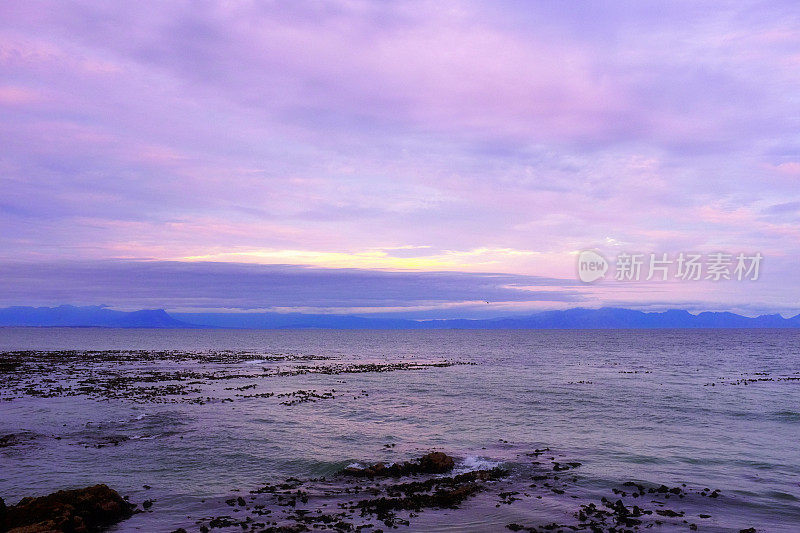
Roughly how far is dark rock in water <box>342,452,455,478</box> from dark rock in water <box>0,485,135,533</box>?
29.3 feet

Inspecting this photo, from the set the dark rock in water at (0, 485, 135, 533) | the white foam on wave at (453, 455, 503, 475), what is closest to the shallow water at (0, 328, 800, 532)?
the white foam on wave at (453, 455, 503, 475)

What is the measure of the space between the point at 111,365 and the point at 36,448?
56196 mm

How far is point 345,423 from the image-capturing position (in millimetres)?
32656

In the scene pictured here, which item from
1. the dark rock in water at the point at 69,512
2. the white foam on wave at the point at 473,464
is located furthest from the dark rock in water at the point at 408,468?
the dark rock in water at the point at 69,512

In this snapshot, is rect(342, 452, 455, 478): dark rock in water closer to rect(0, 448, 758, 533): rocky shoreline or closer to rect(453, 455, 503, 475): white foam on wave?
rect(0, 448, 758, 533): rocky shoreline

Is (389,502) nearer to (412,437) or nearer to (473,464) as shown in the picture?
(473,464)

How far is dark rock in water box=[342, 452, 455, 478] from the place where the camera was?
21.4m

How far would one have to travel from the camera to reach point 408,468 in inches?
857

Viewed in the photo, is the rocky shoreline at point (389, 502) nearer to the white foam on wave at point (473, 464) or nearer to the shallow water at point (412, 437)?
the white foam on wave at point (473, 464)

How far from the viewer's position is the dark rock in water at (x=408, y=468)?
21406 mm

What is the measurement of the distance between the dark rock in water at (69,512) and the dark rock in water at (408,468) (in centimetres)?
893

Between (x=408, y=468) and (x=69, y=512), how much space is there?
41.5 feet

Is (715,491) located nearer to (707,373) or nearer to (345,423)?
(345,423)

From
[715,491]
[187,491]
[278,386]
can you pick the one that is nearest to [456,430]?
[715,491]
